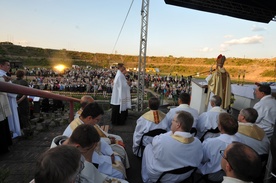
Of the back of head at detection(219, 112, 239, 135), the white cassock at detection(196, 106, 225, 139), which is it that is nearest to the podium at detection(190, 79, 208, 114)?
the white cassock at detection(196, 106, 225, 139)

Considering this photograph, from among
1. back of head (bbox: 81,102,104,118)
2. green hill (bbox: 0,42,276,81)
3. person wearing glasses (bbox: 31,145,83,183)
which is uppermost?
person wearing glasses (bbox: 31,145,83,183)

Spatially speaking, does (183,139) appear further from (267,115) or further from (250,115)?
(267,115)

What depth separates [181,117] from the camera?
2.36m

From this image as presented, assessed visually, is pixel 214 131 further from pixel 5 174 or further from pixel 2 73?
pixel 2 73

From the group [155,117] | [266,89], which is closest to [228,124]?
[155,117]

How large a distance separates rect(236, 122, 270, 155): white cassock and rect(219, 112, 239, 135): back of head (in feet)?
1.33

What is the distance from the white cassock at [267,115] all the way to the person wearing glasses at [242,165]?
258 cm

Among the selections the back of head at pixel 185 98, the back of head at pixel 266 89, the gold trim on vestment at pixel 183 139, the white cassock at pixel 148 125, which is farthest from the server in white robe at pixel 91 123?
the back of head at pixel 266 89

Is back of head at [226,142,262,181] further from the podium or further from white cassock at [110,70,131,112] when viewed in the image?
white cassock at [110,70,131,112]

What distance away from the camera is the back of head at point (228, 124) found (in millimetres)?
2426

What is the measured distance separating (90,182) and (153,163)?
107 centimetres

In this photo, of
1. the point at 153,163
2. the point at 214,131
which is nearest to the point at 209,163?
the point at 153,163

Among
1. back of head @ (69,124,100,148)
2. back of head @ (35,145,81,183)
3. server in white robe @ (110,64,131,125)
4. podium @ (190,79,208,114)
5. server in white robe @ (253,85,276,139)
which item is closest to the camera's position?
back of head @ (35,145,81,183)

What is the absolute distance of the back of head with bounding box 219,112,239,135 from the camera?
2.43 metres
